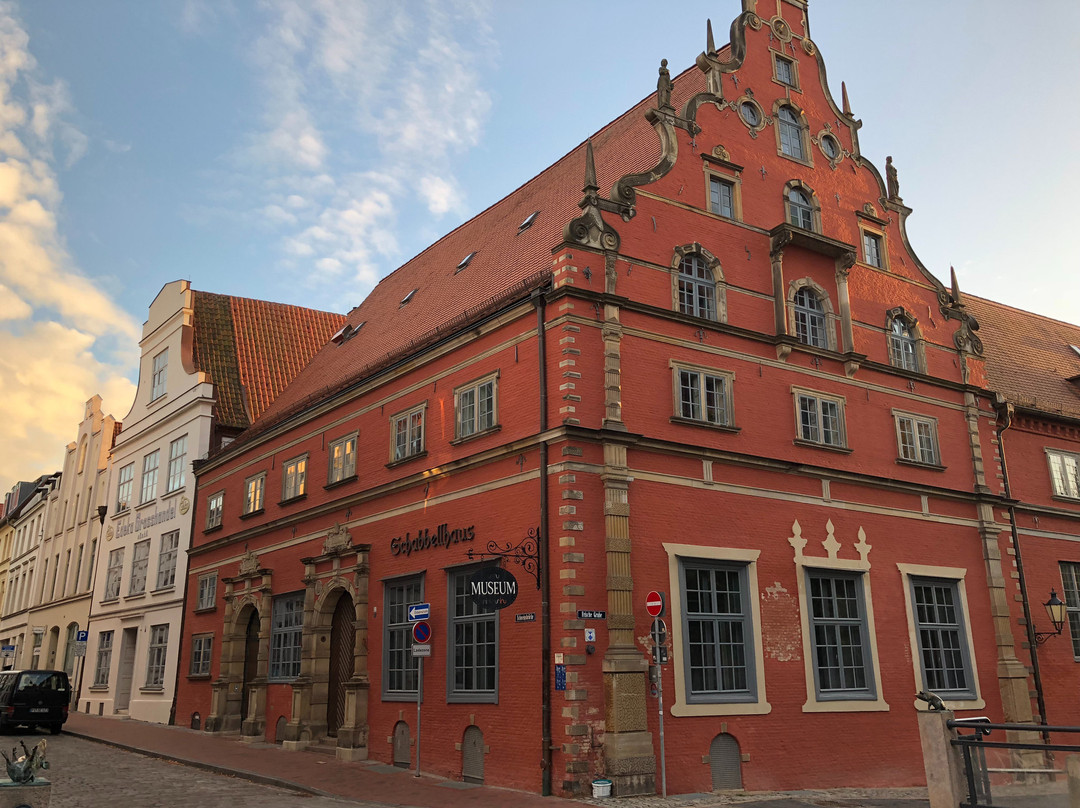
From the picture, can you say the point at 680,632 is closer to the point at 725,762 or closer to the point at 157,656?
the point at 725,762

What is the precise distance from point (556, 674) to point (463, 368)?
281 inches

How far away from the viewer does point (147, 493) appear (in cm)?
3572

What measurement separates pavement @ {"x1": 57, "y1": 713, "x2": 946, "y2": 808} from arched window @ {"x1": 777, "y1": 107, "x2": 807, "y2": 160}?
1429cm

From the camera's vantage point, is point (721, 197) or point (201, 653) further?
point (201, 653)

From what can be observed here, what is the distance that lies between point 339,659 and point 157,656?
42.9 feet

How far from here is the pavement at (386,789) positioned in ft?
47.6

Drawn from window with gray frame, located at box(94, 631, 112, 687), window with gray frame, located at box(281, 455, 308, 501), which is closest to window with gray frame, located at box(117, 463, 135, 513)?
window with gray frame, located at box(94, 631, 112, 687)

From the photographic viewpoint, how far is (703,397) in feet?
61.0

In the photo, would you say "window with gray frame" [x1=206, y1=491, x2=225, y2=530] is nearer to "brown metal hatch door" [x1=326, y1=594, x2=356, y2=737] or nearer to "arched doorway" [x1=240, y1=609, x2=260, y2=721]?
"arched doorway" [x1=240, y1=609, x2=260, y2=721]

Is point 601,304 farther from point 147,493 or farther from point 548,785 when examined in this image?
point 147,493

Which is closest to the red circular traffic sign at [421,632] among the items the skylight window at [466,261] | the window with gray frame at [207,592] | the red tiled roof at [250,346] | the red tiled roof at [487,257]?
the red tiled roof at [487,257]

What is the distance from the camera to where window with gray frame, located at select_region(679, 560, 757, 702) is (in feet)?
54.7

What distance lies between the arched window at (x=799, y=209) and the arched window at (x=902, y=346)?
3.42 meters

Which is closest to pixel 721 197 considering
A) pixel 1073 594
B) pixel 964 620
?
pixel 964 620
